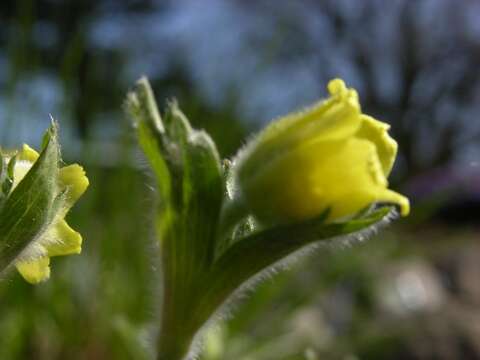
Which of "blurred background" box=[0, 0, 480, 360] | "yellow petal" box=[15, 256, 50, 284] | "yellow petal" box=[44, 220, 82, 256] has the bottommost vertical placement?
"blurred background" box=[0, 0, 480, 360]

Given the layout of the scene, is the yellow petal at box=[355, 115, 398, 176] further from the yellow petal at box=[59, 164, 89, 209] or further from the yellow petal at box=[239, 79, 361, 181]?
the yellow petal at box=[59, 164, 89, 209]

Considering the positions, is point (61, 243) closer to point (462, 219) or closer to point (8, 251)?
point (8, 251)

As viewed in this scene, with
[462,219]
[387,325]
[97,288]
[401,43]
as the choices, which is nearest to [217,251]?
[97,288]

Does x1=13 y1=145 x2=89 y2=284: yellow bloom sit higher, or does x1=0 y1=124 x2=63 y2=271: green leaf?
x1=0 y1=124 x2=63 y2=271: green leaf

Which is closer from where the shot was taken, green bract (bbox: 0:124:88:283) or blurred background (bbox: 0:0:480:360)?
green bract (bbox: 0:124:88:283)

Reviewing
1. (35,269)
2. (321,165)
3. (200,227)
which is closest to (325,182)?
(321,165)

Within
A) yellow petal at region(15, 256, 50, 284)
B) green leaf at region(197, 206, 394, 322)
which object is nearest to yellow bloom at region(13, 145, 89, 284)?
yellow petal at region(15, 256, 50, 284)
